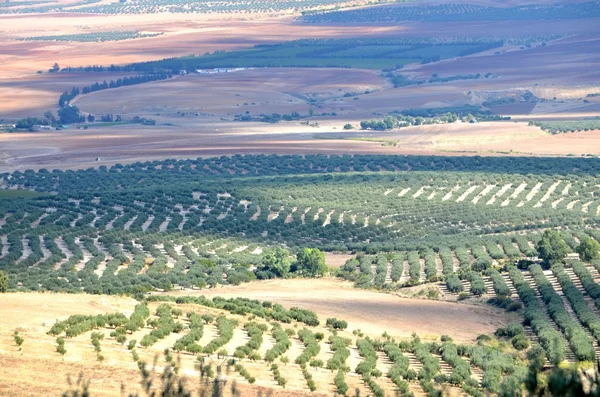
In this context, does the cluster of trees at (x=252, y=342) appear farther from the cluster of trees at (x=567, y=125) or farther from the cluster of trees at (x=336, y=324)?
the cluster of trees at (x=567, y=125)

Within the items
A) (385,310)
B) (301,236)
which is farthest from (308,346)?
(301,236)

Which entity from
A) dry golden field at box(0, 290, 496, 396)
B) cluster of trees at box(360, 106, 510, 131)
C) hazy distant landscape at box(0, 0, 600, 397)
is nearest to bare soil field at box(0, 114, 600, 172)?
hazy distant landscape at box(0, 0, 600, 397)

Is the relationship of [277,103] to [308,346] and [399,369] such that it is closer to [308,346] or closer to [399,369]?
[308,346]

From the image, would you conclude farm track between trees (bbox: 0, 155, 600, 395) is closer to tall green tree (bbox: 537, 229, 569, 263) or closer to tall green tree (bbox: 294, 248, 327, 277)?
tall green tree (bbox: 294, 248, 327, 277)

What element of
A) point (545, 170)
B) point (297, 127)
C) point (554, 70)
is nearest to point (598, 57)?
point (554, 70)

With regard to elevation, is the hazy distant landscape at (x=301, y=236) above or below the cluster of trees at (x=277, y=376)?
below

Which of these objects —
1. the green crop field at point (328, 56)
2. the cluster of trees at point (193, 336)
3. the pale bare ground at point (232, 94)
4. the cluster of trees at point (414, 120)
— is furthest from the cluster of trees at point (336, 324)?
the green crop field at point (328, 56)
